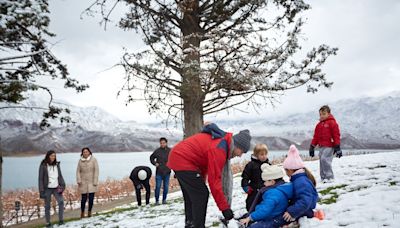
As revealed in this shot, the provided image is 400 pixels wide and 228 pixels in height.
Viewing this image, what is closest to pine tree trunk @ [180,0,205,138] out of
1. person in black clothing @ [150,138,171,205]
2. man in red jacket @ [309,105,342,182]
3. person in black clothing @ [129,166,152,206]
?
person in black clothing @ [150,138,171,205]

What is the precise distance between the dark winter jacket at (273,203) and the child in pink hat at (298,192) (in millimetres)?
84

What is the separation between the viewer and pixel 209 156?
149 inches

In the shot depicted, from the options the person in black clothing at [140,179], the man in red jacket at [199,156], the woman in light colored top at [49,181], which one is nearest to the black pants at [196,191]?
the man in red jacket at [199,156]

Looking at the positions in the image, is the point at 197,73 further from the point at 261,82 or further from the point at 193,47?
the point at 261,82

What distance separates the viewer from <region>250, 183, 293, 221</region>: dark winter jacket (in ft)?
13.1

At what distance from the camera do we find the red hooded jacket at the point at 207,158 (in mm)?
3756

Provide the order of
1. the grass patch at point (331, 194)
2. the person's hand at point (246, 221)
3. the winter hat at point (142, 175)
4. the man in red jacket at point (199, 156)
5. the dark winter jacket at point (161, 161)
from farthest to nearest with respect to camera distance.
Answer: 1. the winter hat at point (142, 175)
2. the dark winter jacket at point (161, 161)
3. the grass patch at point (331, 194)
4. the person's hand at point (246, 221)
5. the man in red jacket at point (199, 156)

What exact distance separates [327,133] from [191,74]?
3.69 metres

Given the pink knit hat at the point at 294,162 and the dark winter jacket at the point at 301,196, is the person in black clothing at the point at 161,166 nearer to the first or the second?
the pink knit hat at the point at 294,162

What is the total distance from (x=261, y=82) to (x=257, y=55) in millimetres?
835

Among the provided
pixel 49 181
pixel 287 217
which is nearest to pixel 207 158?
pixel 287 217

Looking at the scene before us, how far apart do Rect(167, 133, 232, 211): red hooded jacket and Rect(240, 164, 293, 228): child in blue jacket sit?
453 millimetres

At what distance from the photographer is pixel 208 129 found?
4.05 metres

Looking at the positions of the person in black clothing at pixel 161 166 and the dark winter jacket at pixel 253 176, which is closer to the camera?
the dark winter jacket at pixel 253 176
